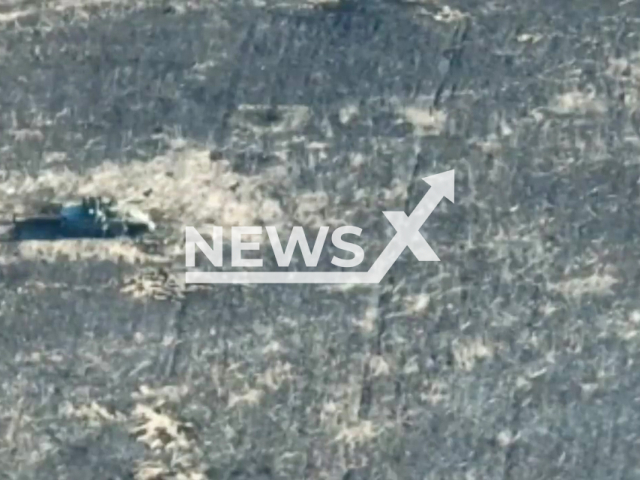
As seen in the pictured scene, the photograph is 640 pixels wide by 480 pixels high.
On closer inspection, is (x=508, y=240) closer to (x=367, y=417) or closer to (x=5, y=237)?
(x=367, y=417)

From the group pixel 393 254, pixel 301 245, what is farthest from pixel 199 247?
pixel 393 254

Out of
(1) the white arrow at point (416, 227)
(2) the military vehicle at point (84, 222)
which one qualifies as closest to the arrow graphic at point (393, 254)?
(1) the white arrow at point (416, 227)

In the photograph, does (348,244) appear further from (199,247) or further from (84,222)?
(84,222)

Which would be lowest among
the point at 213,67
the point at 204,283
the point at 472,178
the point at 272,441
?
the point at 272,441

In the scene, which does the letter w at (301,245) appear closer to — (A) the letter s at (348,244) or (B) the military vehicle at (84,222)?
(A) the letter s at (348,244)

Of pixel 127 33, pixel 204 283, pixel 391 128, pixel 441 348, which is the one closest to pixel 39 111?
pixel 127 33

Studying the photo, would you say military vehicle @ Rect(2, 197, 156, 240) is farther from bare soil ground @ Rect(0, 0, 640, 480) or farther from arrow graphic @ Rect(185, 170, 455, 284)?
arrow graphic @ Rect(185, 170, 455, 284)
